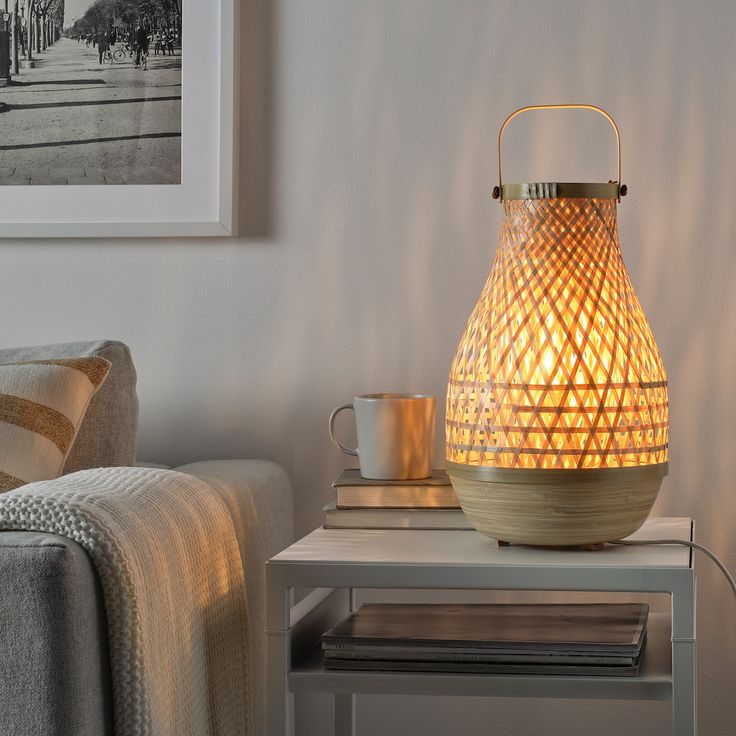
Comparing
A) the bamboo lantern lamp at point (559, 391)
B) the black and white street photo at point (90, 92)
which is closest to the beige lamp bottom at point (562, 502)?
the bamboo lantern lamp at point (559, 391)

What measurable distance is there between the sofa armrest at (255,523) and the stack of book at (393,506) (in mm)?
128

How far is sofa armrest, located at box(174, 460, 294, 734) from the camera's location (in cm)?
142

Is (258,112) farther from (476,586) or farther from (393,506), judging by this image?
(476,586)

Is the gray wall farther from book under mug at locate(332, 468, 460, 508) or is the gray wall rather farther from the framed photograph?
book under mug at locate(332, 468, 460, 508)

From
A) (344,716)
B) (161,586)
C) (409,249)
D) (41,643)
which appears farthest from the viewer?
(409,249)

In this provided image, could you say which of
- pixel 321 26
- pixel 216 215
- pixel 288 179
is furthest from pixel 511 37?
pixel 216 215

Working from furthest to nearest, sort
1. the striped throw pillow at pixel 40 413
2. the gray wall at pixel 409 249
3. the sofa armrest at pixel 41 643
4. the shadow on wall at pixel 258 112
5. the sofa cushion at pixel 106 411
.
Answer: the shadow on wall at pixel 258 112 → the gray wall at pixel 409 249 → the sofa cushion at pixel 106 411 → the striped throw pillow at pixel 40 413 → the sofa armrest at pixel 41 643

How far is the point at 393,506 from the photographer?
54.5 inches

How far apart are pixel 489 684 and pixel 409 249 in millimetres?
776

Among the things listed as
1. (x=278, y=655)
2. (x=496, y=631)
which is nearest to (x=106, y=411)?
(x=278, y=655)

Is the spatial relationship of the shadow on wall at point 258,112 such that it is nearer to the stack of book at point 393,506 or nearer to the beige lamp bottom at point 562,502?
the stack of book at point 393,506

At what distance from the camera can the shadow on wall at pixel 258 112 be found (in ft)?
5.70

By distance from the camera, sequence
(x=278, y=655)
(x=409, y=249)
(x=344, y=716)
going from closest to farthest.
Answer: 1. (x=278, y=655)
2. (x=344, y=716)
3. (x=409, y=249)

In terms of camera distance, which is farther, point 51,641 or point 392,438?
point 392,438
